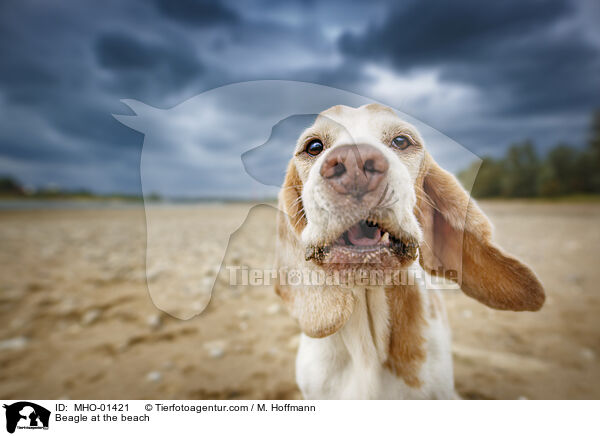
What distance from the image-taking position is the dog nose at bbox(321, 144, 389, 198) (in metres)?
0.86

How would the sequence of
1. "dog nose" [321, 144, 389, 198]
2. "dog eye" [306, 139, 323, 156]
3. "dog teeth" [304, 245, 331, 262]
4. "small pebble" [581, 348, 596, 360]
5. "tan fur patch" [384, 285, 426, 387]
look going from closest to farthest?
"dog nose" [321, 144, 389, 198]
"dog teeth" [304, 245, 331, 262]
"dog eye" [306, 139, 323, 156]
"tan fur patch" [384, 285, 426, 387]
"small pebble" [581, 348, 596, 360]

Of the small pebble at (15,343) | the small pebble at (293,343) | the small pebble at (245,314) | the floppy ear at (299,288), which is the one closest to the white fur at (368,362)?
the floppy ear at (299,288)

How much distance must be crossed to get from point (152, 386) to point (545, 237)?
5154 mm

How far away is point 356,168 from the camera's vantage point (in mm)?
859

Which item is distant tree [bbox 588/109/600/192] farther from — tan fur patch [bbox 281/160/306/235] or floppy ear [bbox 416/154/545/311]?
tan fur patch [bbox 281/160/306/235]

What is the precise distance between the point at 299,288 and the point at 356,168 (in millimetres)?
620

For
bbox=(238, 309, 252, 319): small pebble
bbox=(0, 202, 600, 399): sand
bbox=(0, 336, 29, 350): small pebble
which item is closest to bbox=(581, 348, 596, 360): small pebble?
bbox=(0, 202, 600, 399): sand

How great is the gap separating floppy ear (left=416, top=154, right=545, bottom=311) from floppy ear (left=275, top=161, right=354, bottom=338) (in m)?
0.43

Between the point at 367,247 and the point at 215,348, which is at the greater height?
the point at 367,247

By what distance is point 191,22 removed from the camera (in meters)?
1.62
